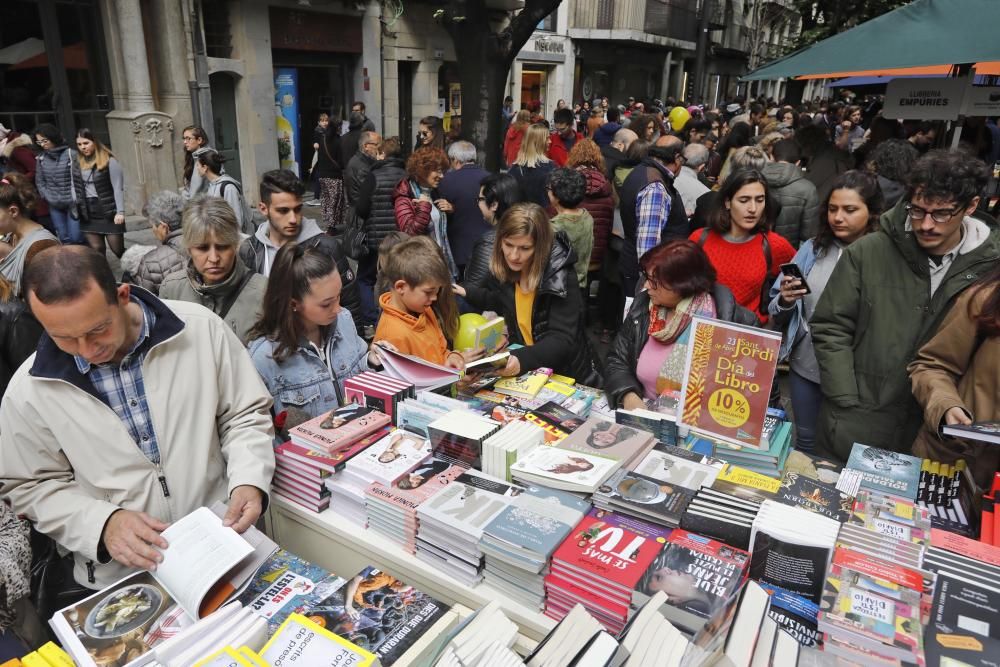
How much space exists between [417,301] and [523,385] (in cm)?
63

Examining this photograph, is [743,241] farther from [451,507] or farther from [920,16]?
[451,507]

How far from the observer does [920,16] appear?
3.89m

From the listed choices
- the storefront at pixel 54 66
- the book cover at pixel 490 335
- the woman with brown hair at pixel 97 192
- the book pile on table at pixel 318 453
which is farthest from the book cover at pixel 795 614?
the storefront at pixel 54 66

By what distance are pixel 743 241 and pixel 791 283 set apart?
2.00 ft

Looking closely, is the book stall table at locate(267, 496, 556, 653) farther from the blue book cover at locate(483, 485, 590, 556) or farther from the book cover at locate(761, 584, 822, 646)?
the book cover at locate(761, 584, 822, 646)

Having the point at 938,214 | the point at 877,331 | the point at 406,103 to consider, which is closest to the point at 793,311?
the point at 877,331

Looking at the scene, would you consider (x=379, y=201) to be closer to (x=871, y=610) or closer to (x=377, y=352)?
(x=377, y=352)

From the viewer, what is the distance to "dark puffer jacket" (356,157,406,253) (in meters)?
5.24

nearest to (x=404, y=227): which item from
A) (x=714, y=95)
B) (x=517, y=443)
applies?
(x=517, y=443)

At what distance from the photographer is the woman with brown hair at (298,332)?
249cm

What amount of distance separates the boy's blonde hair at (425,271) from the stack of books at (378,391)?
1.77 feet

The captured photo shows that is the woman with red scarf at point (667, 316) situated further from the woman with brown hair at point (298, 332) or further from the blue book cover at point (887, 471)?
the woman with brown hair at point (298, 332)

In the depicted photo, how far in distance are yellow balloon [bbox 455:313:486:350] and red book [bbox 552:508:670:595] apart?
53.7 inches

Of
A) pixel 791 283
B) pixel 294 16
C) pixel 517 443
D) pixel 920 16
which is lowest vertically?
pixel 517 443
